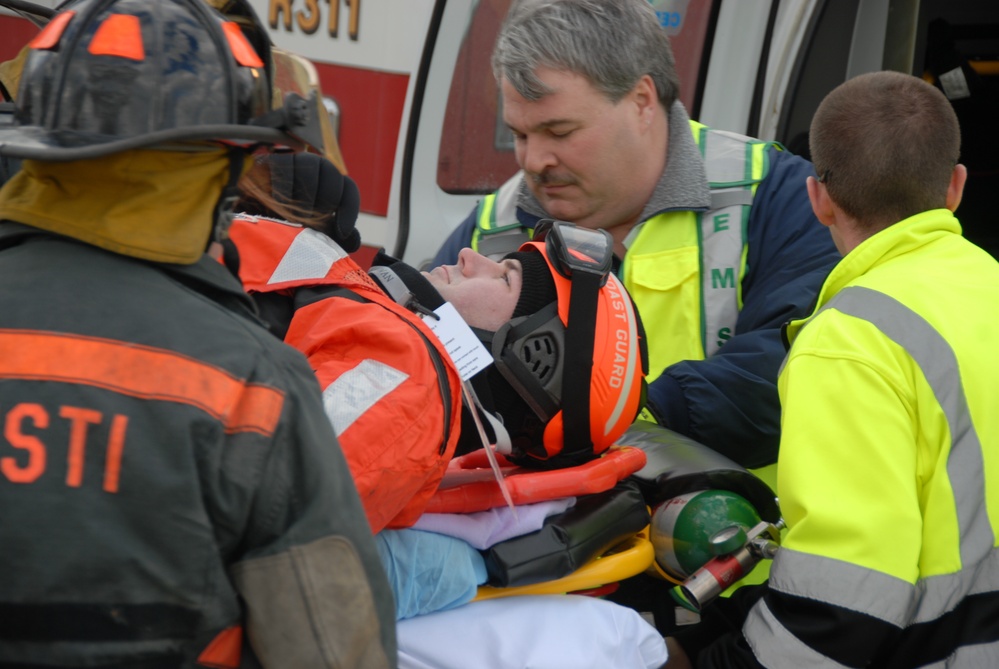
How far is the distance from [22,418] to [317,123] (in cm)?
50

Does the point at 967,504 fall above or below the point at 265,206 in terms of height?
below

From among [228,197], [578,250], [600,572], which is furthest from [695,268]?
[228,197]

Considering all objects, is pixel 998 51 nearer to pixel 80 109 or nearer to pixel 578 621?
pixel 578 621

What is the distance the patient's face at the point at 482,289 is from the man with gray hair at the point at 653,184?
1.75 ft

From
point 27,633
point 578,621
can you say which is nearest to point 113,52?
point 27,633

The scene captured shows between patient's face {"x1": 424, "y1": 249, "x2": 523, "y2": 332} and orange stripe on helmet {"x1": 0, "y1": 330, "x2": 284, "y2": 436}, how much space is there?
899 millimetres

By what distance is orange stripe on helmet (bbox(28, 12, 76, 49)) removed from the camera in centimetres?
116

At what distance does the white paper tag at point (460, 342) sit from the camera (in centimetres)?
182

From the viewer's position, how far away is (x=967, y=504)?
1.70 metres

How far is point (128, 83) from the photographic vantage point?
1.13m

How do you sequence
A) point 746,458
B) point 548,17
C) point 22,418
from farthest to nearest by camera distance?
point 548,17
point 746,458
point 22,418

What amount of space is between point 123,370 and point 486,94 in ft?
9.63

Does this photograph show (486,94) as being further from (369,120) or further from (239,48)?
(239,48)

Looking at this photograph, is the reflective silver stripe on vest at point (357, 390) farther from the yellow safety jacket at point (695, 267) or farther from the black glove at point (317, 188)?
the yellow safety jacket at point (695, 267)
